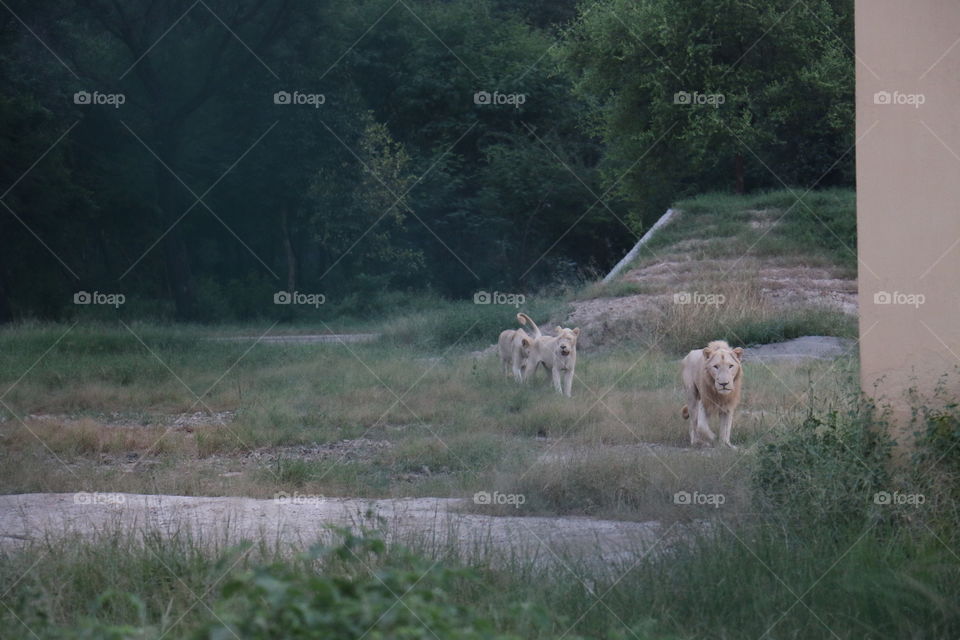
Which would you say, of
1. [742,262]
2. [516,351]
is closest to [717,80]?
[742,262]

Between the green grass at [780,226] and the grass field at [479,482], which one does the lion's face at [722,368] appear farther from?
the green grass at [780,226]

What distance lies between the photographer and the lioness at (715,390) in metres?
8.73

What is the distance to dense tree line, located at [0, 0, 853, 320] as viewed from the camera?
23891 mm

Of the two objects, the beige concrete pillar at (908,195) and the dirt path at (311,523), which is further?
the beige concrete pillar at (908,195)

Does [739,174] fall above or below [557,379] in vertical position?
above

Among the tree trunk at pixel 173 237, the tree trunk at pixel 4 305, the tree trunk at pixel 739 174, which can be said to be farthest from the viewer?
the tree trunk at pixel 739 174

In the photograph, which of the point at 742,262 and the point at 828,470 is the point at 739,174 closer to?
the point at 742,262

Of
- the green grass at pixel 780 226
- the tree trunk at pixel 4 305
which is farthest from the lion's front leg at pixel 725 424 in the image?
the tree trunk at pixel 4 305

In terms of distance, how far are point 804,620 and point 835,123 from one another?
22.7 m

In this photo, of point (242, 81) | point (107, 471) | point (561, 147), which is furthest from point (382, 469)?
point (561, 147)

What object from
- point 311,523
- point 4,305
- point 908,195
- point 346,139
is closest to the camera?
point 908,195

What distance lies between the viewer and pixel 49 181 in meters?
23.7

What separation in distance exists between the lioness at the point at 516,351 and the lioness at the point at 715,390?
4.04 m

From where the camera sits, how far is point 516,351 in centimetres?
1337
